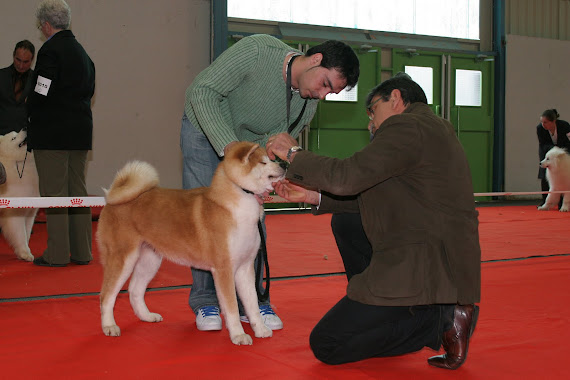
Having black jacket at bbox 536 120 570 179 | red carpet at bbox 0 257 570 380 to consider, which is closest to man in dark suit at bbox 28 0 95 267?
red carpet at bbox 0 257 570 380

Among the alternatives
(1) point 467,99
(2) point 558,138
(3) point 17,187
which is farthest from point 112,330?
(1) point 467,99

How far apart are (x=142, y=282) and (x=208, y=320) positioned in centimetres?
41

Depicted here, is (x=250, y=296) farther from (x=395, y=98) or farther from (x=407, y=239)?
(x=395, y=98)

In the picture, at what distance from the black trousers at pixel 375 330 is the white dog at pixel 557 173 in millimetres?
8165

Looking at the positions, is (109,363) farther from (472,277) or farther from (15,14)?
(15,14)

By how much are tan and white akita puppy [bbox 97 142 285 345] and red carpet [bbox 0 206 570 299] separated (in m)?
1.01

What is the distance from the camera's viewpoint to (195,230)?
2.53 meters

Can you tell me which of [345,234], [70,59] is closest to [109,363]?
[345,234]

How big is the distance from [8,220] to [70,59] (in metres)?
1.42

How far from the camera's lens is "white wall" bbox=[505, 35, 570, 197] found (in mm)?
11781

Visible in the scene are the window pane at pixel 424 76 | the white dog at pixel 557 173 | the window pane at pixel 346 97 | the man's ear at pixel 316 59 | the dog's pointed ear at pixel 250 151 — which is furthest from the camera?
the window pane at pixel 424 76

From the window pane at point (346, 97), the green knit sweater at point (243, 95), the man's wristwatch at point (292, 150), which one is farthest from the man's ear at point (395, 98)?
the window pane at point (346, 97)

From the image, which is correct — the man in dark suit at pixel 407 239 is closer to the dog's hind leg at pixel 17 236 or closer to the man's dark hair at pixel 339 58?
the man's dark hair at pixel 339 58

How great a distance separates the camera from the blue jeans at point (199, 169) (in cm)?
279
